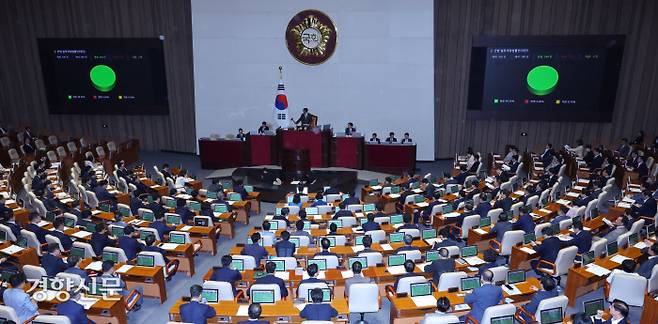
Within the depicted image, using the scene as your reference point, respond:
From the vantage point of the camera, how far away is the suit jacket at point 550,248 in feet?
36.7

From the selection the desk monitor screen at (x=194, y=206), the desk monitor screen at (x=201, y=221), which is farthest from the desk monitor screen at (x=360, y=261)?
the desk monitor screen at (x=194, y=206)

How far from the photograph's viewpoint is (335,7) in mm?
22328

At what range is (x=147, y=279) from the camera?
10711 millimetres

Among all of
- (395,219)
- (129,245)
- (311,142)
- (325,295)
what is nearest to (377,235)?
(395,219)

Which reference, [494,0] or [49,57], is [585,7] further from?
[49,57]

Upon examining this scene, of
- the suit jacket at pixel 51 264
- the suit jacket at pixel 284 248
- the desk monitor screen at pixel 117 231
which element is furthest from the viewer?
the desk monitor screen at pixel 117 231

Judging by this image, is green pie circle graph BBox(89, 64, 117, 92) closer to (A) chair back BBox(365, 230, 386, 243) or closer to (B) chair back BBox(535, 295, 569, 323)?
(A) chair back BBox(365, 230, 386, 243)

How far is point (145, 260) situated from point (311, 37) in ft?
48.2

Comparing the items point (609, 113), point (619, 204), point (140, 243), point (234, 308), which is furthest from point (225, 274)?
point (609, 113)

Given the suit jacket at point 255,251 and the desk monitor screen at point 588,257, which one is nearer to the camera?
the desk monitor screen at point 588,257

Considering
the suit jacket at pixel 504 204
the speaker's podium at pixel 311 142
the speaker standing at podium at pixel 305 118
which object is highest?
the speaker standing at podium at pixel 305 118

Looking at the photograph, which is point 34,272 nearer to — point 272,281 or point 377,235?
point 272,281

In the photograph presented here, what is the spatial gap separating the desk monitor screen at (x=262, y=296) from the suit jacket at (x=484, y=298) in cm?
368

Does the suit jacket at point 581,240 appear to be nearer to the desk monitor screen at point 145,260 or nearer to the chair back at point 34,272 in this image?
the desk monitor screen at point 145,260
